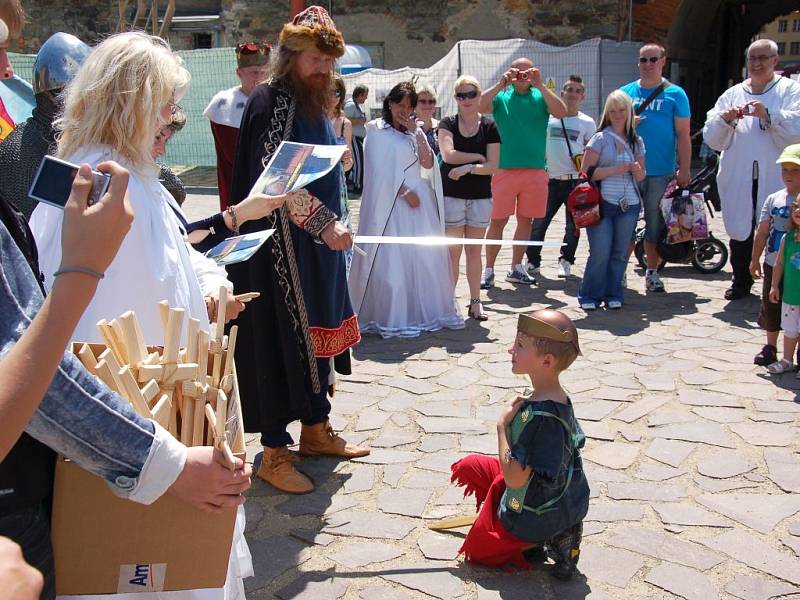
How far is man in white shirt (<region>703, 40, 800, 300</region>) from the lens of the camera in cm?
682

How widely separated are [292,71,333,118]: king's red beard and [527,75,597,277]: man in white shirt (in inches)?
198

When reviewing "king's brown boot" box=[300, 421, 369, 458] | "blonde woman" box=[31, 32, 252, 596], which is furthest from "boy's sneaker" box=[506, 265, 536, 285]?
"blonde woman" box=[31, 32, 252, 596]

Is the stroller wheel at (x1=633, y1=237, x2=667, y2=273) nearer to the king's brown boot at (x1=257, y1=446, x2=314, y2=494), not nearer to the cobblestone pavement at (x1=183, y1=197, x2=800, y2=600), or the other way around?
the cobblestone pavement at (x1=183, y1=197, x2=800, y2=600)

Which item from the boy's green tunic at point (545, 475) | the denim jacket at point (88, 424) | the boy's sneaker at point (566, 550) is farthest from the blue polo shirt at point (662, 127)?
the denim jacket at point (88, 424)

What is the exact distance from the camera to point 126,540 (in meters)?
1.60

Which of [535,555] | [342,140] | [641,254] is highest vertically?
[342,140]

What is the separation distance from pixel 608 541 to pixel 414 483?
0.97 m

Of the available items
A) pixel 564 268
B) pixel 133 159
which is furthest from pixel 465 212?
pixel 133 159

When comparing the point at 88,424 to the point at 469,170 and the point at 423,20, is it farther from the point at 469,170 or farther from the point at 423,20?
the point at 423,20

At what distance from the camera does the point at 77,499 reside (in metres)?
1.56

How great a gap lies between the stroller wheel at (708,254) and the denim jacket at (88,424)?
7.77 metres

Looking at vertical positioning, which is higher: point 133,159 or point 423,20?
point 423,20

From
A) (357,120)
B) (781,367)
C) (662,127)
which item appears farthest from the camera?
(357,120)

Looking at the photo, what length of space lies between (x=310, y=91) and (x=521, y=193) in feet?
14.1
